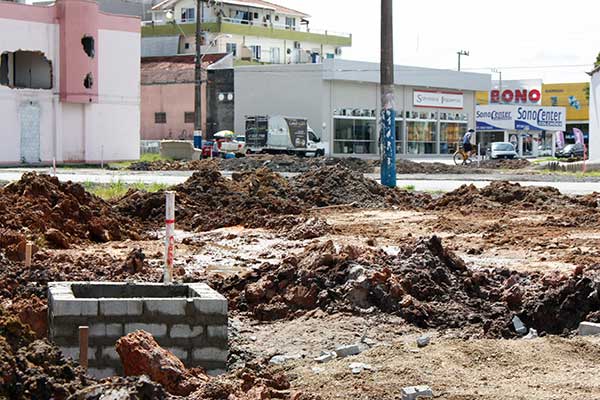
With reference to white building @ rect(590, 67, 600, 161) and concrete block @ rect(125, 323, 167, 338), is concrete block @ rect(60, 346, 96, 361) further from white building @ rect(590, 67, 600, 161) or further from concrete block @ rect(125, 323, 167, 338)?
white building @ rect(590, 67, 600, 161)

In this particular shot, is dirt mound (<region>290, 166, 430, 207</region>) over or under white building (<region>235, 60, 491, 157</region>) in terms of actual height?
under

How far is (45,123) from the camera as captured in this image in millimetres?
59469

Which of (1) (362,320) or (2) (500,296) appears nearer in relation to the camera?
(1) (362,320)

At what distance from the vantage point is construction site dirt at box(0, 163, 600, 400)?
8062 millimetres

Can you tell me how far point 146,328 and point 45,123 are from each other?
5190 cm

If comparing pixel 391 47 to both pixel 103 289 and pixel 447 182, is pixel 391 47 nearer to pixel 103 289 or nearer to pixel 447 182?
pixel 447 182

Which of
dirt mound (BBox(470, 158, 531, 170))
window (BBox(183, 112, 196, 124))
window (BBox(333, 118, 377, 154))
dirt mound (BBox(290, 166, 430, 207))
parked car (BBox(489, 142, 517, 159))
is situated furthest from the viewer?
window (BBox(333, 118, 377, 154))

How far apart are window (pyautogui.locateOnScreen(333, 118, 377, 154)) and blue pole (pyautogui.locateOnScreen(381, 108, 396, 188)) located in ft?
151

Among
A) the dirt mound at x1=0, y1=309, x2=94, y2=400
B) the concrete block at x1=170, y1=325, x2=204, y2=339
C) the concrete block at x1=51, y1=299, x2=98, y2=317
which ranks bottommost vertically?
the concrete block at x1=170, y1=325, x2=204, y2=339

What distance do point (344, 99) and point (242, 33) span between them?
2474cm

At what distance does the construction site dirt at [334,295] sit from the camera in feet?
26.4

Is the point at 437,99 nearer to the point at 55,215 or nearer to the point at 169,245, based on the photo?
the point at 55,215

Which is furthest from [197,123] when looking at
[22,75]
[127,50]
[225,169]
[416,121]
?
[416,121]

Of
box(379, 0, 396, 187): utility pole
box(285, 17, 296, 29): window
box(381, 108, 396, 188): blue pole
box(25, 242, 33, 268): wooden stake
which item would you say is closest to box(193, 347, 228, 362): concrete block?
box(25, 242, 33, 268): wooden stake
